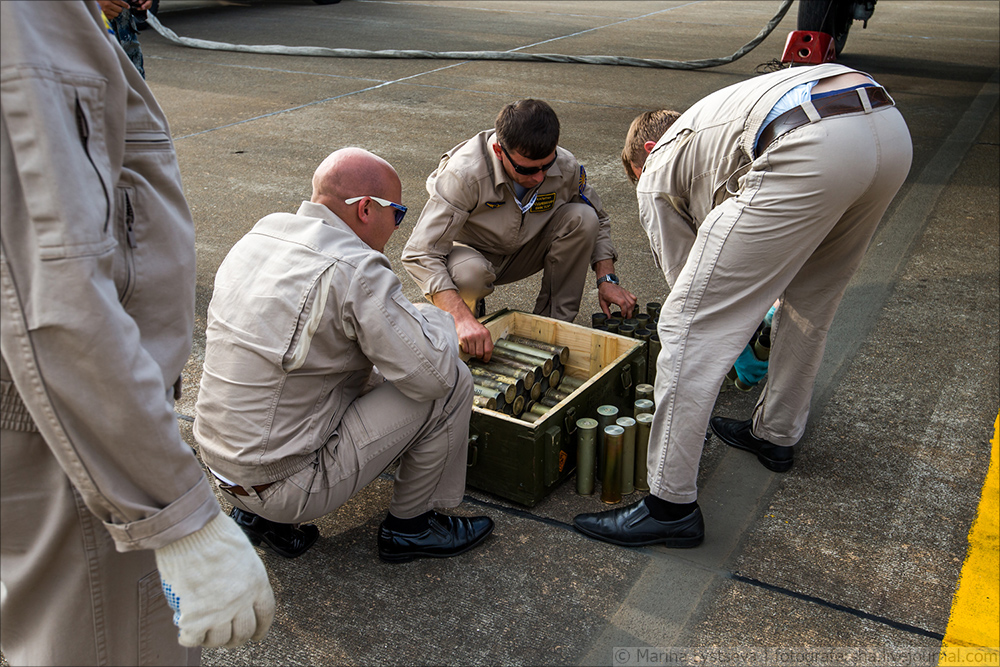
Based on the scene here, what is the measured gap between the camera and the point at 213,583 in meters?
1.37

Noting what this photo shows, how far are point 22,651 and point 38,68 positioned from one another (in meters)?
0.97

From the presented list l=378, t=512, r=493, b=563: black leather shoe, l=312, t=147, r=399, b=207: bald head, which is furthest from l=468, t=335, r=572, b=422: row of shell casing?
l=312, t=147, r=399, b=207: bald head

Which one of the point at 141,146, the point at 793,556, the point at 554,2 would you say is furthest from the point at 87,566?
the point at 554,2

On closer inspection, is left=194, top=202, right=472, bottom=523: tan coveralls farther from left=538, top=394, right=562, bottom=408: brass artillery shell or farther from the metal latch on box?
left=538, top=394, right=562, bottom=408: brass artillery shell

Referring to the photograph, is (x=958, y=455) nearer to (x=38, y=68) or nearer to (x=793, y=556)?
(x=793, y=556)

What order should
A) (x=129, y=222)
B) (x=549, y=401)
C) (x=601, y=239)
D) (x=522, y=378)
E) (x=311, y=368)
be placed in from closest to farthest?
1. (x=129, y=222)
2. (x=311, y=368)
3. (x=522, y=378)
4. (x=549, y=401)
5. (x=601, y=239)

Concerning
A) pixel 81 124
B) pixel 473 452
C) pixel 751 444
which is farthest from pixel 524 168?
pixel 81 124

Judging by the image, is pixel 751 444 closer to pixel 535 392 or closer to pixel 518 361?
pixel 535 392

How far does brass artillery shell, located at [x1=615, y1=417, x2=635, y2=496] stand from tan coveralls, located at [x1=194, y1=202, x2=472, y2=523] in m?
0.72

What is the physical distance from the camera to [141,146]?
1332 millimetres

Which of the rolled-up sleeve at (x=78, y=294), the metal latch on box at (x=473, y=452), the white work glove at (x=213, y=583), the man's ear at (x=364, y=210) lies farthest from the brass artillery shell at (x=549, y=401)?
the rolled-up sleeve at (x=78, y=294)

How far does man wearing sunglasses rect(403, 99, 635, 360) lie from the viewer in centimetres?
360

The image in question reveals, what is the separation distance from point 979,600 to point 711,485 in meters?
0.95

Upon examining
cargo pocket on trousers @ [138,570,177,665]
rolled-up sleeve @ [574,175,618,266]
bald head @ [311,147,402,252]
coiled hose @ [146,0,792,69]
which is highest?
bald head @ [311,147,402,252]
